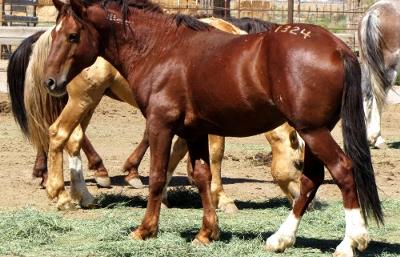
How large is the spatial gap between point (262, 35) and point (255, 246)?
148 centimetres

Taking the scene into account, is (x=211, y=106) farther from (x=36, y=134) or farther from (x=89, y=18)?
(x=36, y=134)

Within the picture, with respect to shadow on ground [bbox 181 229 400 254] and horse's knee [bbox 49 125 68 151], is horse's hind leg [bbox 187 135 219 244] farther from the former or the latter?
horse's knee [bbox 49 125 68 151]

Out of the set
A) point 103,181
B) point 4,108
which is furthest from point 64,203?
point 4,108

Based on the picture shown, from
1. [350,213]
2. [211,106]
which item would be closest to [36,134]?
[211,106]

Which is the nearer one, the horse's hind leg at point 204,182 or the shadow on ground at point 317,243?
the shadow on ground at point 317,243

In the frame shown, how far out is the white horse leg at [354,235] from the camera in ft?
20.6

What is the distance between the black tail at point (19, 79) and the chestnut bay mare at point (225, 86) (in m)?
2.65

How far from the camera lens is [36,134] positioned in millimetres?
9555

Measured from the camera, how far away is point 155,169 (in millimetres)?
7012

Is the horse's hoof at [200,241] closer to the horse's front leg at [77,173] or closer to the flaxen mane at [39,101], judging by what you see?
the horse's front leg at [77,173]

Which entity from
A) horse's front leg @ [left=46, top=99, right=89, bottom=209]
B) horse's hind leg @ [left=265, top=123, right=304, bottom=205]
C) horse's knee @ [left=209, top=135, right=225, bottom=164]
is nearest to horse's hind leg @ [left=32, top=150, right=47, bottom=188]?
horse's front leg @ [left=46, top=99, right=89, bottom=209]

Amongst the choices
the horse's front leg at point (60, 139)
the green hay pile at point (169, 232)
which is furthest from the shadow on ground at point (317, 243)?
the horse's front leg at point (60, 139)

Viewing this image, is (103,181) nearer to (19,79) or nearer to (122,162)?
(19,79)

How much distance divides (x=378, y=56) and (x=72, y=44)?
7.75 m
